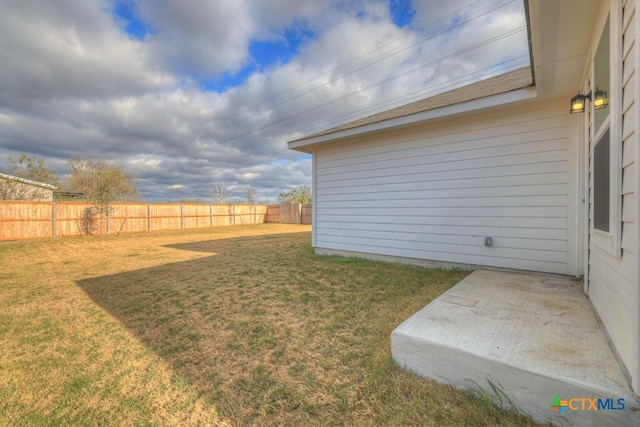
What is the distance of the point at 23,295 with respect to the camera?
379 cm

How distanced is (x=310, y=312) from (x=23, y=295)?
4.33 metres

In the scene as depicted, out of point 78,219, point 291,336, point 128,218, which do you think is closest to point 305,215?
point 128,218

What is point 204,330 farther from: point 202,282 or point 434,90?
point 434,90

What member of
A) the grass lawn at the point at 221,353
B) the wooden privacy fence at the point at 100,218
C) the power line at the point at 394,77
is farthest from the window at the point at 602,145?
the wooden privacy fence at the point at 100,218

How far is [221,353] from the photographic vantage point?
2.15 m

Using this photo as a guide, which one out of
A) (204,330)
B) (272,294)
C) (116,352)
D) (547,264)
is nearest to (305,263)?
(272,294)

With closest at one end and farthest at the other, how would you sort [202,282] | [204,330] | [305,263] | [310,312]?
[204,330], [310,312], [202,282], [305,263]

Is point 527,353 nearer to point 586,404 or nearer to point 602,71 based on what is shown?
point 586,404

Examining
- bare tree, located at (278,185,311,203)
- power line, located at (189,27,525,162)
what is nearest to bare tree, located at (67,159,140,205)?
power line, located at (189,27,525,162)

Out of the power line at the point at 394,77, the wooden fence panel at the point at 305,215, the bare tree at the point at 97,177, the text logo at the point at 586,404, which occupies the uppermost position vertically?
the power line at the point at 394,77

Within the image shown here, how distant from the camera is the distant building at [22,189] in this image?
12.6 m

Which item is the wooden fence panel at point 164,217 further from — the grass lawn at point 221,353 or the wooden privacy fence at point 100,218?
the grass lawn at point 221,353

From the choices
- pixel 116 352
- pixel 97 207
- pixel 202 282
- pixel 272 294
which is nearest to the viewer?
pixel 116 352

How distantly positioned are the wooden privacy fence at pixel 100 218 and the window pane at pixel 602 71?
16120 mm
